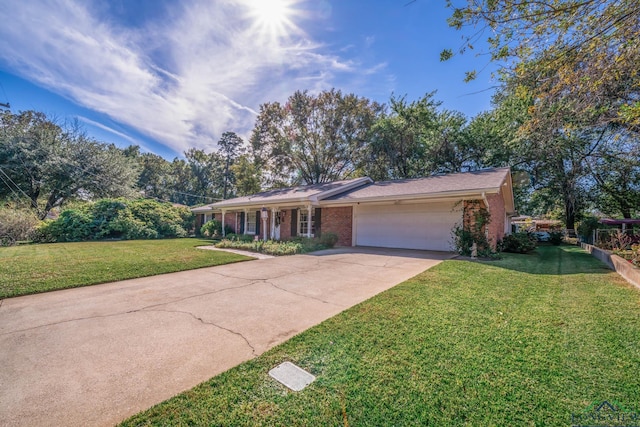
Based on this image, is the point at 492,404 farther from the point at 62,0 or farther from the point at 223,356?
the point at 62,0

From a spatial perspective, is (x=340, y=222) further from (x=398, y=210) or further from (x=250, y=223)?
(x=250, y=223)

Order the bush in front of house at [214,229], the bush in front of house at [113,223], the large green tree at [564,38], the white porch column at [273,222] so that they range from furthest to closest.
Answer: the bush in front of house at [214,229]
the white porch column at [273,222]
the bush in front of house at [113,223]
the large green tree at [564,38]

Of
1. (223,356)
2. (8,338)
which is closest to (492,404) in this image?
(223,356)

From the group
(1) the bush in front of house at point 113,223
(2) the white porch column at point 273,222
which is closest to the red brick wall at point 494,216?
(2) the white porch column at point 273,222

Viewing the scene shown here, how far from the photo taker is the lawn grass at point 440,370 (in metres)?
2.00

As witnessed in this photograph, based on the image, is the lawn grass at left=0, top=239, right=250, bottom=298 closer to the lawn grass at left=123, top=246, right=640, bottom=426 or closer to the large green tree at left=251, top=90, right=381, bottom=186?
the lawn grass at left=123, top=246, right=640, bottom=426

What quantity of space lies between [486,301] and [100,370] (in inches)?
212

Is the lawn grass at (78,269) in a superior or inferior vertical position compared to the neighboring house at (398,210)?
inferior

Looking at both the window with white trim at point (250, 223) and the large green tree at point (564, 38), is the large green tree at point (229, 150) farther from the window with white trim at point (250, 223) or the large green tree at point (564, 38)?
the large green tree at point (564, 38)

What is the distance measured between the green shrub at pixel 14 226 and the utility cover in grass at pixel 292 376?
62.2ft

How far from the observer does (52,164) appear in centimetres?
2033

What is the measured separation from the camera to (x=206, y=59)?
28.6 ft

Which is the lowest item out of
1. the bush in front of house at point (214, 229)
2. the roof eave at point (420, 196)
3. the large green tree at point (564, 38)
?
the bush in front of house at point (214, 229)

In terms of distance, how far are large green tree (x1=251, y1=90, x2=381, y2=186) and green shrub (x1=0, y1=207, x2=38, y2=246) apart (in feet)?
51.5
